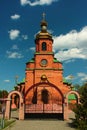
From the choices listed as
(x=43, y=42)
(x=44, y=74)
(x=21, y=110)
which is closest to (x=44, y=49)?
(x=43, y=42)

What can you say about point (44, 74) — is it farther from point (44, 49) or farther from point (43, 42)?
point (43, 42)

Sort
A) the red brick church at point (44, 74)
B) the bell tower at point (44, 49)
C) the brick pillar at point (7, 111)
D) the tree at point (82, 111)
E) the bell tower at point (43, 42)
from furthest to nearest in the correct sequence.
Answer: the bell tower at point (43, 42), the bell tower at point (44, 49), the red brick church at point (44, 74), the brick pillar at point (7, 111), the tree at point (82, 111)

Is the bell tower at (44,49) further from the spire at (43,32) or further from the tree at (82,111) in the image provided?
the tree at (82,111)

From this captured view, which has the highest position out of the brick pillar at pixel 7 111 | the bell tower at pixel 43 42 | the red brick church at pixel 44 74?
the bell tower at pixel 43 42

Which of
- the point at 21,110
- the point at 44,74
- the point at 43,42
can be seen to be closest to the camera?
the point at 21,110

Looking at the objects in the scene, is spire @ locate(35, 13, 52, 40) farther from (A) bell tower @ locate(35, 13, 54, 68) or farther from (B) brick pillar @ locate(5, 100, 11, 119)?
(B) brick pillar @ locate(5, 100, 11, 119)

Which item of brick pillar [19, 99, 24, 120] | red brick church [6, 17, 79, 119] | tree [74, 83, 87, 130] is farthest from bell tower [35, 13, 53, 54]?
tree [74, 83, 87, 130]

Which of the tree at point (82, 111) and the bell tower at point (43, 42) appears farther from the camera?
the bell tower at point (43, 42)

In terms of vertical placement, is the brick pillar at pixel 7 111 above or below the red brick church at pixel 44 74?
below

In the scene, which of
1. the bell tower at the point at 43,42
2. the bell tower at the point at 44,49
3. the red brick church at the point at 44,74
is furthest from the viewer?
the bell tower at the point at 43,42

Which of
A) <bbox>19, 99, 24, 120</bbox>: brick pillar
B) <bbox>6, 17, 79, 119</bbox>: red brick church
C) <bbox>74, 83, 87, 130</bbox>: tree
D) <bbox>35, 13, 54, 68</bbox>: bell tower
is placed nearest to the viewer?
<bbox>74, 83, 87, 130</bbox>: tree

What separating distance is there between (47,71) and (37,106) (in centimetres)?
1180

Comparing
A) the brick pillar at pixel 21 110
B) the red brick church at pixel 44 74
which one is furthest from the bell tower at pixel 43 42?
the brick pillar at pixel 21 110

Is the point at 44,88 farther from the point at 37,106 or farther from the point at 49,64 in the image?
the point at 37,106
